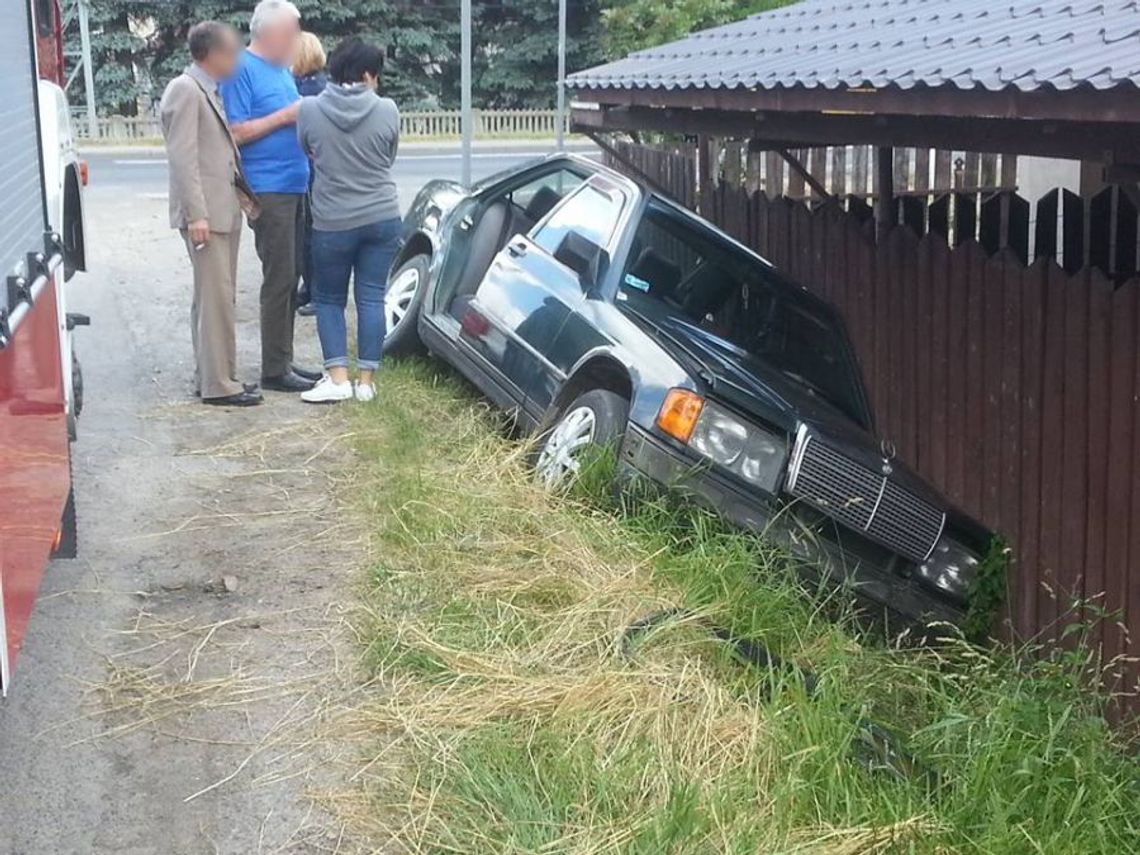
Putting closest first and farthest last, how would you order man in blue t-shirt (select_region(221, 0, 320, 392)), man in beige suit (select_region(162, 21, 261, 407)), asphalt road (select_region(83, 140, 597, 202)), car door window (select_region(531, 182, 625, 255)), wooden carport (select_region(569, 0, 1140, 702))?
wooden carport (select_region(569, 0, 1140, 702)), car door window (select_region(531, 182, 625, 255)), man in beige suit (select_region(162, 21, 261, 407)), man in blue t-shirt (select_region(221, 0, 320, 392)), asphalt road (select_region(83, 140, 597, 202))

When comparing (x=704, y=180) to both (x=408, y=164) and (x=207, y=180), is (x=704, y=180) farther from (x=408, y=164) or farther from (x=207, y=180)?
(x=408, y=164)

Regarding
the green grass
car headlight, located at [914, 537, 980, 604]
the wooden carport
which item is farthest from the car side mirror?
car headlight, located at [914, 537, 980, 604]

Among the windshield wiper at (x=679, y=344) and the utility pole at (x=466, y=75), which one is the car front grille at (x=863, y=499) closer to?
the windshield wiper at (x=679, y=344)

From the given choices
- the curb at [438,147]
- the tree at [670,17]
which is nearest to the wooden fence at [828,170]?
the tree at [670,17]

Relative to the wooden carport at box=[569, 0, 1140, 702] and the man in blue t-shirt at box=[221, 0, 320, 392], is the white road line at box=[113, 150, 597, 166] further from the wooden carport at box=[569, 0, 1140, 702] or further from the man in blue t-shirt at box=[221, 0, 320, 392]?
the wooden carport at box=[569, 0, 1140, 702]

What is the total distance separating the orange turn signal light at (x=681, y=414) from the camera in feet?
21.0

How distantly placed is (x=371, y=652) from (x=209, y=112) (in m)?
3.79

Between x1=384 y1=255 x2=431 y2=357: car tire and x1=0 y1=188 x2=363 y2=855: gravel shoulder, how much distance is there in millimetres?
953

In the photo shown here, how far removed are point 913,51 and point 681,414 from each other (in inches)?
67.9

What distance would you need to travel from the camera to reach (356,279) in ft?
27.5

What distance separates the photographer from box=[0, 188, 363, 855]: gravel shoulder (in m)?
4.20

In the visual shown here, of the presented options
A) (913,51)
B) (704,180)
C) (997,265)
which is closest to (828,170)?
(704,180)

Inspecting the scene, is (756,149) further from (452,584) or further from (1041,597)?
(452,584)

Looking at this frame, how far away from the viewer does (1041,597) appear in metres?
6.40
